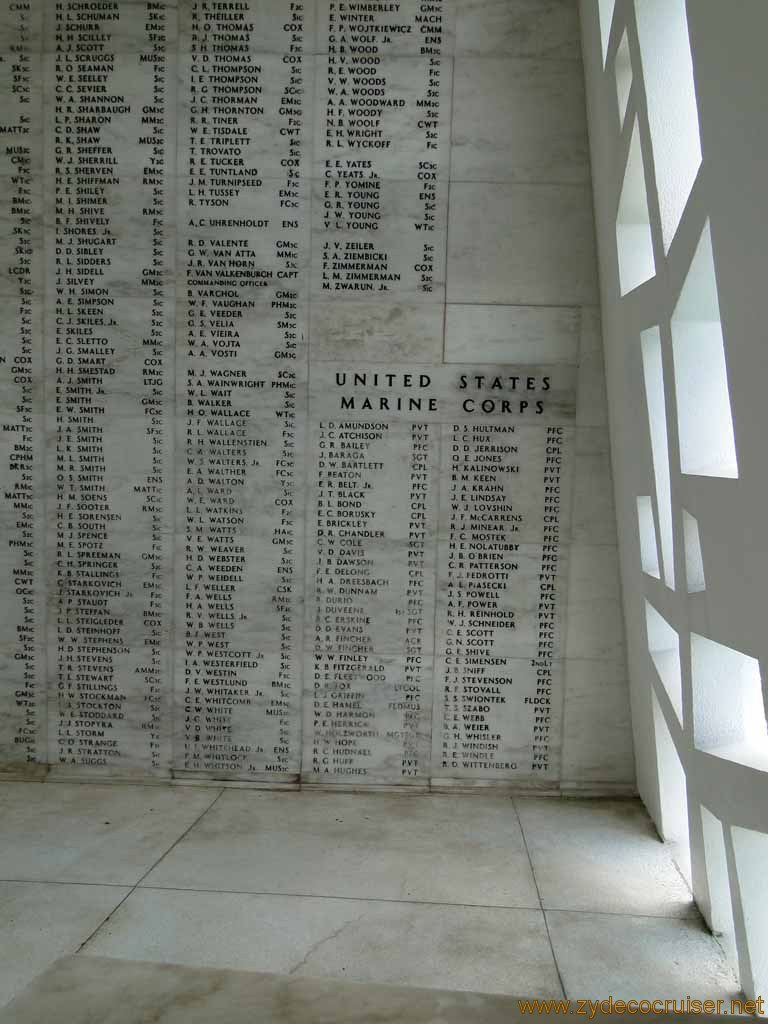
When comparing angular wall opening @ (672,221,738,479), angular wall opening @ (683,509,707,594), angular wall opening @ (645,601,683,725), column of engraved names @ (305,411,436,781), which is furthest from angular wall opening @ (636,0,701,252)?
column of engraved names @ (305,411,436,781)

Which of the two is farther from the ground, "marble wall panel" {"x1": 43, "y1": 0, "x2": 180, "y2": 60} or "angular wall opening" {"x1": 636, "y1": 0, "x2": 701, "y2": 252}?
"marble wall panel" {"x1": 43, "y1": 0, "x2": 180, "y2": 60}

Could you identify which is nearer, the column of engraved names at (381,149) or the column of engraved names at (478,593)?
the column of engraved names at (381,149)

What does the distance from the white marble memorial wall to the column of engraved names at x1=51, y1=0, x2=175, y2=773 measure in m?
0.02

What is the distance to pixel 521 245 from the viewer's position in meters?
4.33

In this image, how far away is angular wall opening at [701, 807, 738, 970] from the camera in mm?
3057

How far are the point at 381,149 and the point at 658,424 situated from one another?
2019 mm

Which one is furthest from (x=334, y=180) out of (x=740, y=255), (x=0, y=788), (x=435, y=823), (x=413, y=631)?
(x=0, y=788)

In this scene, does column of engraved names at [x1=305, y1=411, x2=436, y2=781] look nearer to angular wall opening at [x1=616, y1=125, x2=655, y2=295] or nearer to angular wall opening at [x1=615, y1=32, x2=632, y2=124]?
angular wall opening at [x1=616, y1=125, x2=655, y2=295]

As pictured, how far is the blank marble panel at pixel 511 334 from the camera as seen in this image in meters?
4.35

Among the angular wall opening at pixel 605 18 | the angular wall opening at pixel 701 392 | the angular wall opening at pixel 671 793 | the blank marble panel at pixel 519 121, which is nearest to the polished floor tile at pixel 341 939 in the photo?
the angular wall opening at pixel 671 793

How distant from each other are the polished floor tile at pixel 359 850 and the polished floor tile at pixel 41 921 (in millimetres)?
252

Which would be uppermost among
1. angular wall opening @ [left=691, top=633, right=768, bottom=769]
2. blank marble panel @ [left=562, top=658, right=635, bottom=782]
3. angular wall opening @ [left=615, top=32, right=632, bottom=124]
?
angular wall opening @ [left=615, top=32, right=632, bottom=124]

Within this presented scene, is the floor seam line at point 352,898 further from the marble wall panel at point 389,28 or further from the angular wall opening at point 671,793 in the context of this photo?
the marble wall panel at point 389,28

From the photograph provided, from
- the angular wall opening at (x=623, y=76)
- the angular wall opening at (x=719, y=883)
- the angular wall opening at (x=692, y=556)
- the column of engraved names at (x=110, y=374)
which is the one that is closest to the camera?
the angular wall opening at (x=692, y=556)
